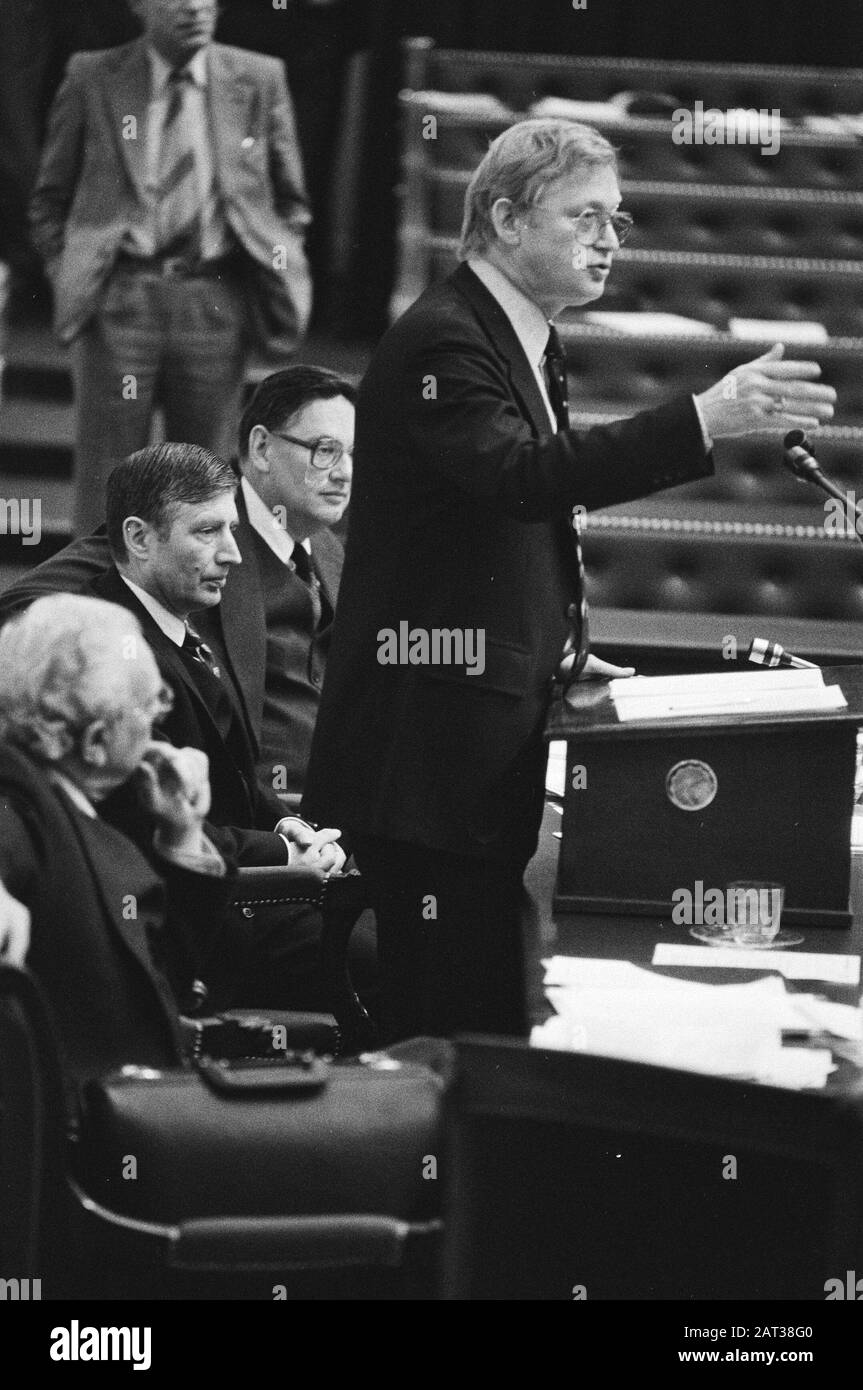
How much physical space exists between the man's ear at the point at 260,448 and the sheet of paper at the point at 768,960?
1171 mm

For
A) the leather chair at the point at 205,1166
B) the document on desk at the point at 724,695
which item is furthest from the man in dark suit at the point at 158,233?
the leather chair at the point at 205,1166

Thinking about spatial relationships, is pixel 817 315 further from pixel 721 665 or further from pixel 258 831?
pixel 258 831

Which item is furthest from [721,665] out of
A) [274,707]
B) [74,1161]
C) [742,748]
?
[74,1161]

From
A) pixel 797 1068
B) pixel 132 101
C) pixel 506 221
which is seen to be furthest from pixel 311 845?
pixel 132 101

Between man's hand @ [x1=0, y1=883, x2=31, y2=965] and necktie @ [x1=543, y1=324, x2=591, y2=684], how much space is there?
2.60 feet

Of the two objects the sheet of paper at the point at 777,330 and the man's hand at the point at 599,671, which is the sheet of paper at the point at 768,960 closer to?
the man's hand at the point at 599,671

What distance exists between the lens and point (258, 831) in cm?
270

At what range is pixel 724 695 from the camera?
2334mm

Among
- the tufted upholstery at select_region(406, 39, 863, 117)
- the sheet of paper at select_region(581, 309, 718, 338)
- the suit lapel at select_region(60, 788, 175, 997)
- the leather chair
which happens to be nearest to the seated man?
the suit lapel at select_region(60, 788, 175, 997)

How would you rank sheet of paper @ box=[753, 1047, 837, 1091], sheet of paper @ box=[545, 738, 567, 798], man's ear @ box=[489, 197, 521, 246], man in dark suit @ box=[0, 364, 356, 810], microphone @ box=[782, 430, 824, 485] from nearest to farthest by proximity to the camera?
sheet of paper @ box=[753, 1047, 837, 1091] → microphone @ box=[782, 430, 824, 485] → man's ear @ box=[489, 197, 521, 246] → sheet of paper @ box=[545, 738, 567, 798] → man in dark suit @ box=[0, 364, 356, 810]

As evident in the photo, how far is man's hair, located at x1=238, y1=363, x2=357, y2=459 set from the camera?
121 inches

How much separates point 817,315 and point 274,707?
2.78m

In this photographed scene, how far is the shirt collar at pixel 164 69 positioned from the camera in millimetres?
4281

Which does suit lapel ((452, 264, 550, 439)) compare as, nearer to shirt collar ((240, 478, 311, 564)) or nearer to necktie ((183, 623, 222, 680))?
necktie ((183, 623, 222, 680))
